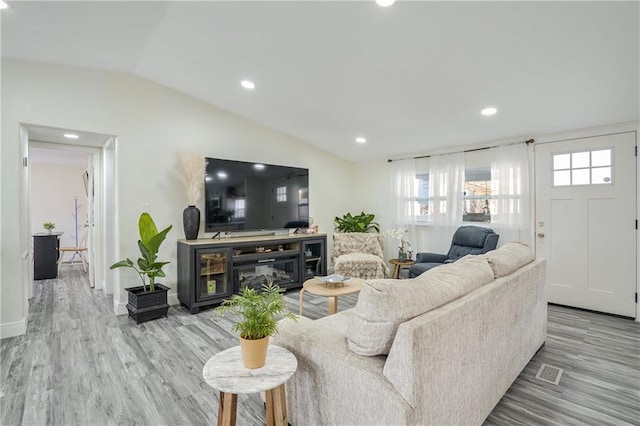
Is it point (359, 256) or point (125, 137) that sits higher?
point (125, 137)

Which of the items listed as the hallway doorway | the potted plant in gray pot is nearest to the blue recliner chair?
the potted plant in gray pot

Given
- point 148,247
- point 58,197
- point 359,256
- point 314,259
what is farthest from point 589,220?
point 58,197

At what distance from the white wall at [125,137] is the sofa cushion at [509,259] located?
11.8 feet

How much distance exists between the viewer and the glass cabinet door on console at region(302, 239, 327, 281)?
4.82 metres

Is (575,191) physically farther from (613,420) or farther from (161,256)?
(161,256)

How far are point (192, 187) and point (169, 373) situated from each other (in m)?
2.26

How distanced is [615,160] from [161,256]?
5.44 m

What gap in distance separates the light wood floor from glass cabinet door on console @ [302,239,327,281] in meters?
1.34

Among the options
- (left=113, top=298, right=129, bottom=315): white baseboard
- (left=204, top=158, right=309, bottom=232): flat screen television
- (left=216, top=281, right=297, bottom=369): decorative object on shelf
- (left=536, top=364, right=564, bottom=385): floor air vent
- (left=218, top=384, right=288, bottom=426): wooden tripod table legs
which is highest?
(left=204, top=158, right=309, bottom=232): flat screen television

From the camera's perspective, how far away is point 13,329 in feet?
9.60

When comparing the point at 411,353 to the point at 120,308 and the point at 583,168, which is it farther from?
the point at 583,168

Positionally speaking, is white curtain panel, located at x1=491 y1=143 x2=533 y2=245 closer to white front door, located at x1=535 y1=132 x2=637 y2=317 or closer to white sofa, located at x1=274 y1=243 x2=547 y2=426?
white front door, located at x1=535 y1=132 x2=637 y2=317

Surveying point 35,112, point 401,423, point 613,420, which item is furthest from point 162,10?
point 613,420

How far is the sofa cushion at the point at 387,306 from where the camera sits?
1295mm
